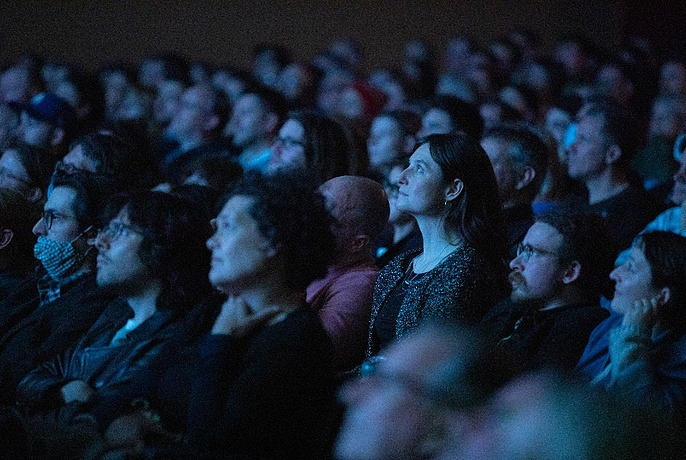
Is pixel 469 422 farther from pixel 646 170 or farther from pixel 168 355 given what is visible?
pixel 646 170

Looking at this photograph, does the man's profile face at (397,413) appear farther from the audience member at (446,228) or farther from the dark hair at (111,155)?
the dark hair at (111,155)

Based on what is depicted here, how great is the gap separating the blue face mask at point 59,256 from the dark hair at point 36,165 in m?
0.74

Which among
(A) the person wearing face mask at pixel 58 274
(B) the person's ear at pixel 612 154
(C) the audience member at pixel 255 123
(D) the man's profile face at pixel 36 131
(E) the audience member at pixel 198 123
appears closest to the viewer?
(A) the person wearing face mask at pixel 58 274

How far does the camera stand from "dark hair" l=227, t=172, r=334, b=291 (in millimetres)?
2510

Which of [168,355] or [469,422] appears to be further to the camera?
[168,355]

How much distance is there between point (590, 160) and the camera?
450cm

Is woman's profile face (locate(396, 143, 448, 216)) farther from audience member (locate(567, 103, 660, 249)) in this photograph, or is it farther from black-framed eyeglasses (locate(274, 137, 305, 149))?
audience member (locate(567, 103, 660, 249))

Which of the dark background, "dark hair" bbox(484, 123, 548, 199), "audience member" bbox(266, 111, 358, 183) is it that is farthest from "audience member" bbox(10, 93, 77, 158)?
the dark background

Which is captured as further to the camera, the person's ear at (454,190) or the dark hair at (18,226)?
the dark hair at (18,226)

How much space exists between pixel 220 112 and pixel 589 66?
13.4ft

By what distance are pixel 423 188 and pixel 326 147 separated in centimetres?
124

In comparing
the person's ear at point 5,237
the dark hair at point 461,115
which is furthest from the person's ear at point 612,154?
the person's ear at point 5,237

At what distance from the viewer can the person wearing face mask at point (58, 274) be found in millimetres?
3279

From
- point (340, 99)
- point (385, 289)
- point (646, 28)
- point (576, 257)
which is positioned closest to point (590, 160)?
point (576, 257)
